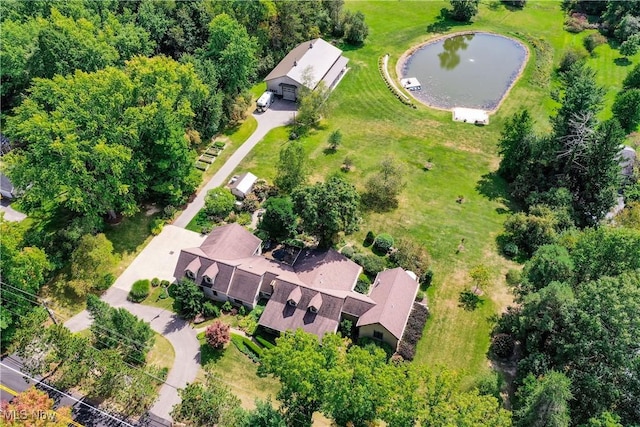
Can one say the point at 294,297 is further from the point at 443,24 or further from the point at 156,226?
the point at 443,24

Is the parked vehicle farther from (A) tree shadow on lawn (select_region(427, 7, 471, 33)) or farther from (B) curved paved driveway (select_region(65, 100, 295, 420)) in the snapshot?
(A) tree shadow on lawn (select_region(427, 7, 471, 33))

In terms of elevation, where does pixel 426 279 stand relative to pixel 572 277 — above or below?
below

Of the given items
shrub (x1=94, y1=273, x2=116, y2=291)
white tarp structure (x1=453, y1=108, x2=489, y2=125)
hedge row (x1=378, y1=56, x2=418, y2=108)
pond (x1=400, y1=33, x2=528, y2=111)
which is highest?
pond (x1=400, y1=33, x2=528, y2=111)

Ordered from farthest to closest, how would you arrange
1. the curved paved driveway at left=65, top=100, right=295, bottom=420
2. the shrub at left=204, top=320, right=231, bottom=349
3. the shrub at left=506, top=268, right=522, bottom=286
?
the shrub at left=506, top=268, right=522, bottom=286
the shrub at left=204, top=320, right=231, bottom=349
the curved paved driveway at left=65, top=100, right=295, bottom=420

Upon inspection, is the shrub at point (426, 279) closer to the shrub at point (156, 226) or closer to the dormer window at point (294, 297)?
the dormer window at point (294, 297)

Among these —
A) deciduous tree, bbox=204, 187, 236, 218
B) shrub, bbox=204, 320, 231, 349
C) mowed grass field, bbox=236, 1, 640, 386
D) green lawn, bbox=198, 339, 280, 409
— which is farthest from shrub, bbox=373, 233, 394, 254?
shrub, bbox=204, 320, 231, 349

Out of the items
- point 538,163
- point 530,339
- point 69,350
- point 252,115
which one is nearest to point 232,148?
point 252,115

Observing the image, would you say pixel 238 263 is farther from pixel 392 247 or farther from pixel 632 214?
pixel 632 214

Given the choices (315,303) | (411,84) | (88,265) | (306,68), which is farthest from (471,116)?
(88,265)
